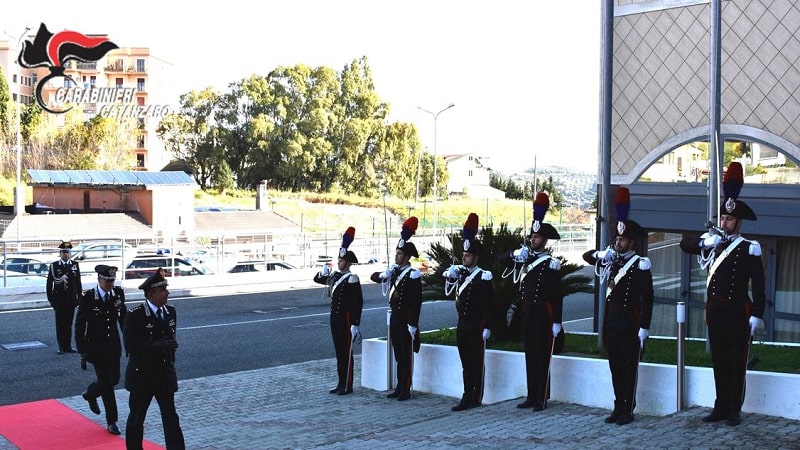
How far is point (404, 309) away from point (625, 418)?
3226 mm

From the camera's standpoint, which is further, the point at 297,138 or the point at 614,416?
the point at 297,138

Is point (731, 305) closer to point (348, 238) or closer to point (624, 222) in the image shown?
point (624, 222)

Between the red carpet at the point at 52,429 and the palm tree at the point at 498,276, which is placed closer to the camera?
the red carpet at the point at 52,429

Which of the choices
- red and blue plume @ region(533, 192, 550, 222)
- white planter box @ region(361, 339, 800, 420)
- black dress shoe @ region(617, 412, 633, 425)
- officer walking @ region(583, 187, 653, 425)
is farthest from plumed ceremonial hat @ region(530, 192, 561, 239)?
black dress shoe @ region(617, 412, 633, 425)

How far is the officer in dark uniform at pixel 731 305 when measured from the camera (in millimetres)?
7984

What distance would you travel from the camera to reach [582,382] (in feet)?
31.5

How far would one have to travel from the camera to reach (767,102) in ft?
40.2

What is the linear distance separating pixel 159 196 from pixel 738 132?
3652 cm

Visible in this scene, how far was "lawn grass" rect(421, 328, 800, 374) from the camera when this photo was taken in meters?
9.30

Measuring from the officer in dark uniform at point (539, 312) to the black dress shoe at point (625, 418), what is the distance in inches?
42.3

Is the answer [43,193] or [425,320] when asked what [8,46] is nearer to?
[43,193]

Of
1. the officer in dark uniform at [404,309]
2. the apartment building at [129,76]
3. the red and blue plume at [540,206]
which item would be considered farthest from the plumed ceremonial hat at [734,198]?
the apartment building at [129,76]

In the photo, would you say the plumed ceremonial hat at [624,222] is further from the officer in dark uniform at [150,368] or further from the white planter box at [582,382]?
the officer in dark uniform at [150,368]

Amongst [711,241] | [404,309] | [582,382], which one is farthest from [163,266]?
[711,241]
